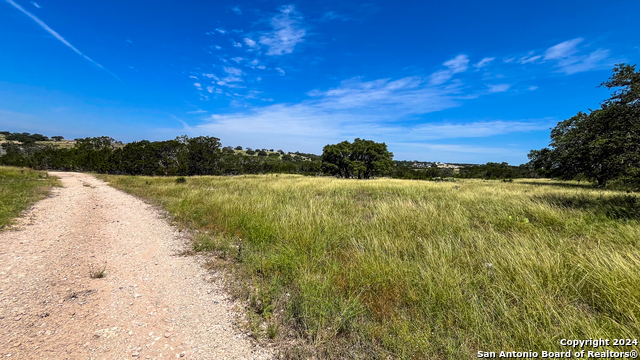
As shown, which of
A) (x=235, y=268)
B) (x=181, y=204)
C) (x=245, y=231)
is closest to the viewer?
(x=235, y=268)

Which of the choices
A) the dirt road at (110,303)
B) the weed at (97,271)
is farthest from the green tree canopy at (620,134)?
the weed at (97,271)

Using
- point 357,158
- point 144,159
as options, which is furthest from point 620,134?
point 144,159

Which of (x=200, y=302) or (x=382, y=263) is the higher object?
(x=382, y=263)

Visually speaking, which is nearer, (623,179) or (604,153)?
(623,179)

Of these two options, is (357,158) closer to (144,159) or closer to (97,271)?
(144,159)

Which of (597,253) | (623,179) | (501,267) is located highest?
(623,179)

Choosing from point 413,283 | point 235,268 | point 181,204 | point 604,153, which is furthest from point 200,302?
point 604,153

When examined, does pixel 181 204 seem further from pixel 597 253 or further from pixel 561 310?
pixel 597 253

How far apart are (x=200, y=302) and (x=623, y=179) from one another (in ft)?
38.3

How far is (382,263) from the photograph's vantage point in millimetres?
3602

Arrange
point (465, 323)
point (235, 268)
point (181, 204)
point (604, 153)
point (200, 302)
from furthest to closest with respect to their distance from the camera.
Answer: point (181, 204) < point (604, 153) < point (235, 268) < point (200, 302) < point (465, 323)

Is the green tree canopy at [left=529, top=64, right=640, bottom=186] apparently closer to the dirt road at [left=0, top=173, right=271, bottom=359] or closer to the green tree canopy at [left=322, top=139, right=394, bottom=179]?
the dirt road at [left=0, top=173, right=271, bottom=359]

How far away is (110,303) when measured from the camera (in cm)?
292

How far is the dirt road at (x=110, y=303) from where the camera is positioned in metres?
2.20
